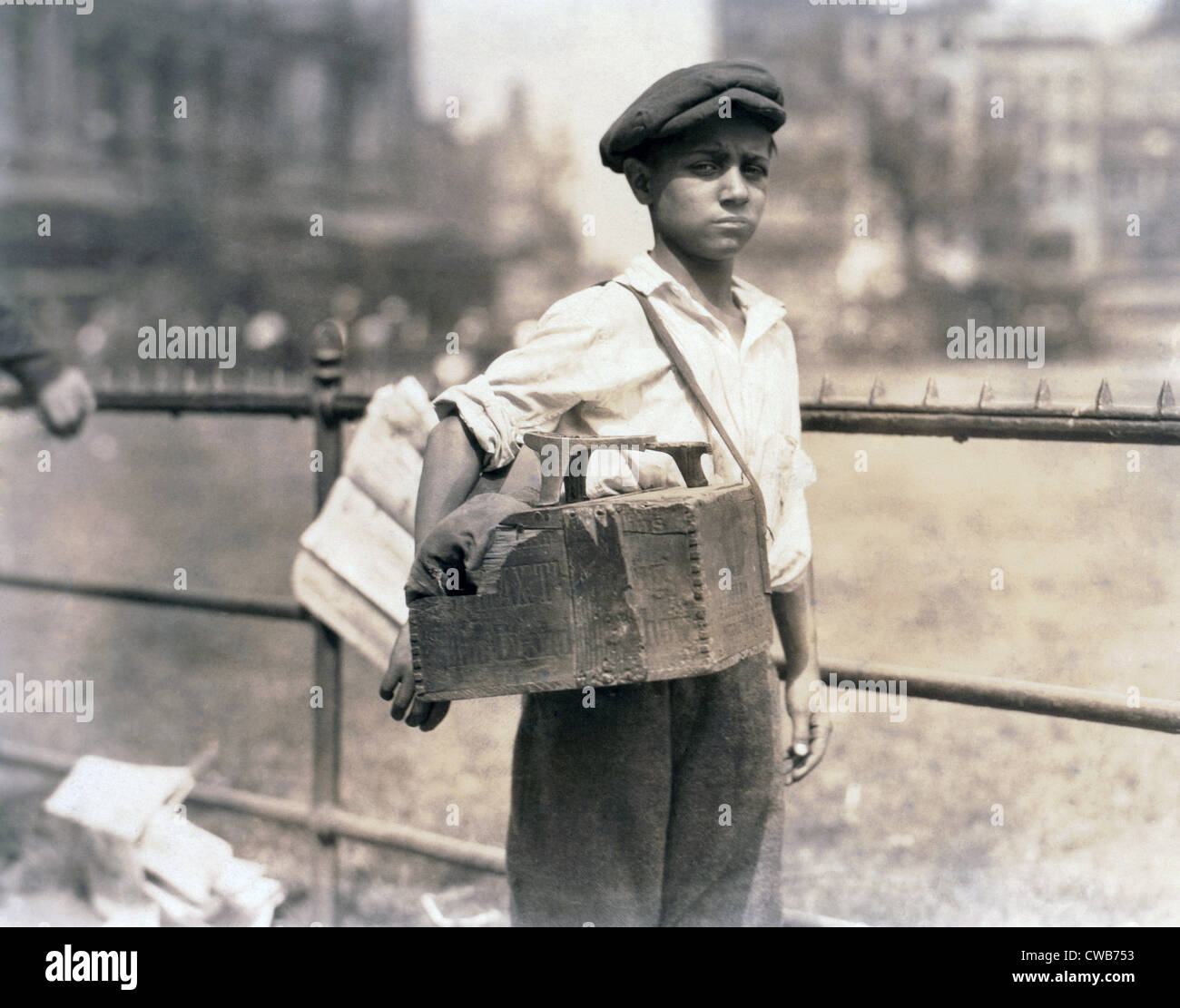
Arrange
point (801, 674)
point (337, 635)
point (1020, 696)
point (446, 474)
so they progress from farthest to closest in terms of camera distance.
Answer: point (337, 635)
point (1020, 696)
point (801, 674)
point (446, 474)

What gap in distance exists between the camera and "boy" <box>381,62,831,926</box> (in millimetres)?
1643

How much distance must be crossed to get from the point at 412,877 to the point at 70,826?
83 centimetres

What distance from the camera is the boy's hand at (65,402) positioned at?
9.28ft

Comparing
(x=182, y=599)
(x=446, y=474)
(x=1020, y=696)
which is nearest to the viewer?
(x=446, y=474)

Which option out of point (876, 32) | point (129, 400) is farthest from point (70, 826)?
point (876, 32)

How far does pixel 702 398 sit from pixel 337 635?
1.25 m

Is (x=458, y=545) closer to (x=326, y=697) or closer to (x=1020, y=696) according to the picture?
(x=1020, y=696)

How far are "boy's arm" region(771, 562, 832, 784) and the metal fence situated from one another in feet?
0.71

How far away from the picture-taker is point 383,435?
2365 mm

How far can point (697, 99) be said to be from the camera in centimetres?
163

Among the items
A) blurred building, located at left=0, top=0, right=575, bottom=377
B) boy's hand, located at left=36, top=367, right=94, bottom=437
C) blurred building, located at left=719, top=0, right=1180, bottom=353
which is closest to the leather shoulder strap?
boy's hand, located at left=36, top=367, right=94, bottom=437

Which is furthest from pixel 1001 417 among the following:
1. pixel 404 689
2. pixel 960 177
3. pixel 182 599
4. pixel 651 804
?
pixel 960 177

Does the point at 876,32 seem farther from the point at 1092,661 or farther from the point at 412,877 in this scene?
the point at 412,877

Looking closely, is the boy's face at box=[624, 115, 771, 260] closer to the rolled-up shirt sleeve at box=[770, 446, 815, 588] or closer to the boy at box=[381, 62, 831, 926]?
the boy at box=[381, 62, 831, 926]
